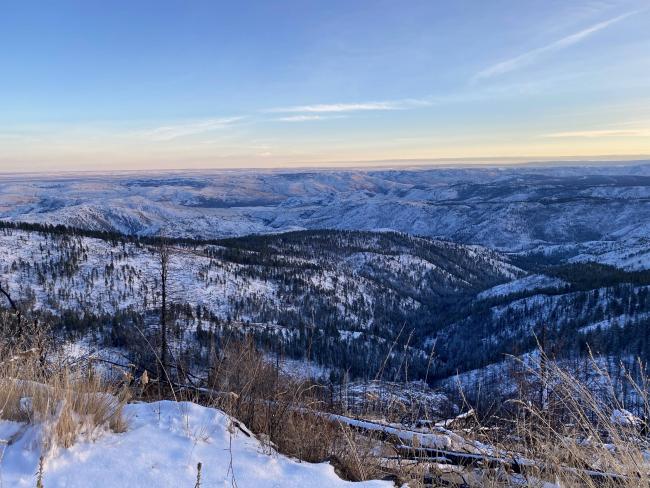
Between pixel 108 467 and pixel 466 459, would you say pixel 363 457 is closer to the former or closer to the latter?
pixel 466 459

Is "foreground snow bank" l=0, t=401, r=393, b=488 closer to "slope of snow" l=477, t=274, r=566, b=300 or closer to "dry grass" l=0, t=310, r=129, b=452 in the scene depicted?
"dry grass" l=0, t=310, r=129, b=452

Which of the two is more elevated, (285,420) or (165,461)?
(165,461)

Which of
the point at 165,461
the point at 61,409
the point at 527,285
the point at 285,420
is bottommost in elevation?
the point at 527,285

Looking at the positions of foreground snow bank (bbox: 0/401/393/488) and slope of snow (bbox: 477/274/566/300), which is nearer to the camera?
foreground snow bank (bbox: 0/401/393/488)

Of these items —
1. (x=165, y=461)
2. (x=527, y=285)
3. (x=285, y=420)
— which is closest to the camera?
(x=165, y=461)

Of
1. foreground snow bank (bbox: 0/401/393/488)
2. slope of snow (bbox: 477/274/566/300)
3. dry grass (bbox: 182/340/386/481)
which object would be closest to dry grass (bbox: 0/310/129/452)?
foreground snow bank (bbox: 0/401/393/488)

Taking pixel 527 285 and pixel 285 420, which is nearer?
pixel 285 420

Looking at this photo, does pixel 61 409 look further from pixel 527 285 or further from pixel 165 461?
pixel 527 285

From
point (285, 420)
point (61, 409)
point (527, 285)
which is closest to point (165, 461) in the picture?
point (61, 409)

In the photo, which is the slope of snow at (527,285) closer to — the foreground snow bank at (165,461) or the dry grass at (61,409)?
the foreground snow bank at (165,461)

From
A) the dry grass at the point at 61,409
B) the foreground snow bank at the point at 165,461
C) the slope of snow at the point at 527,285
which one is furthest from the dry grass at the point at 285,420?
the slope of snow at the point at 527,285
